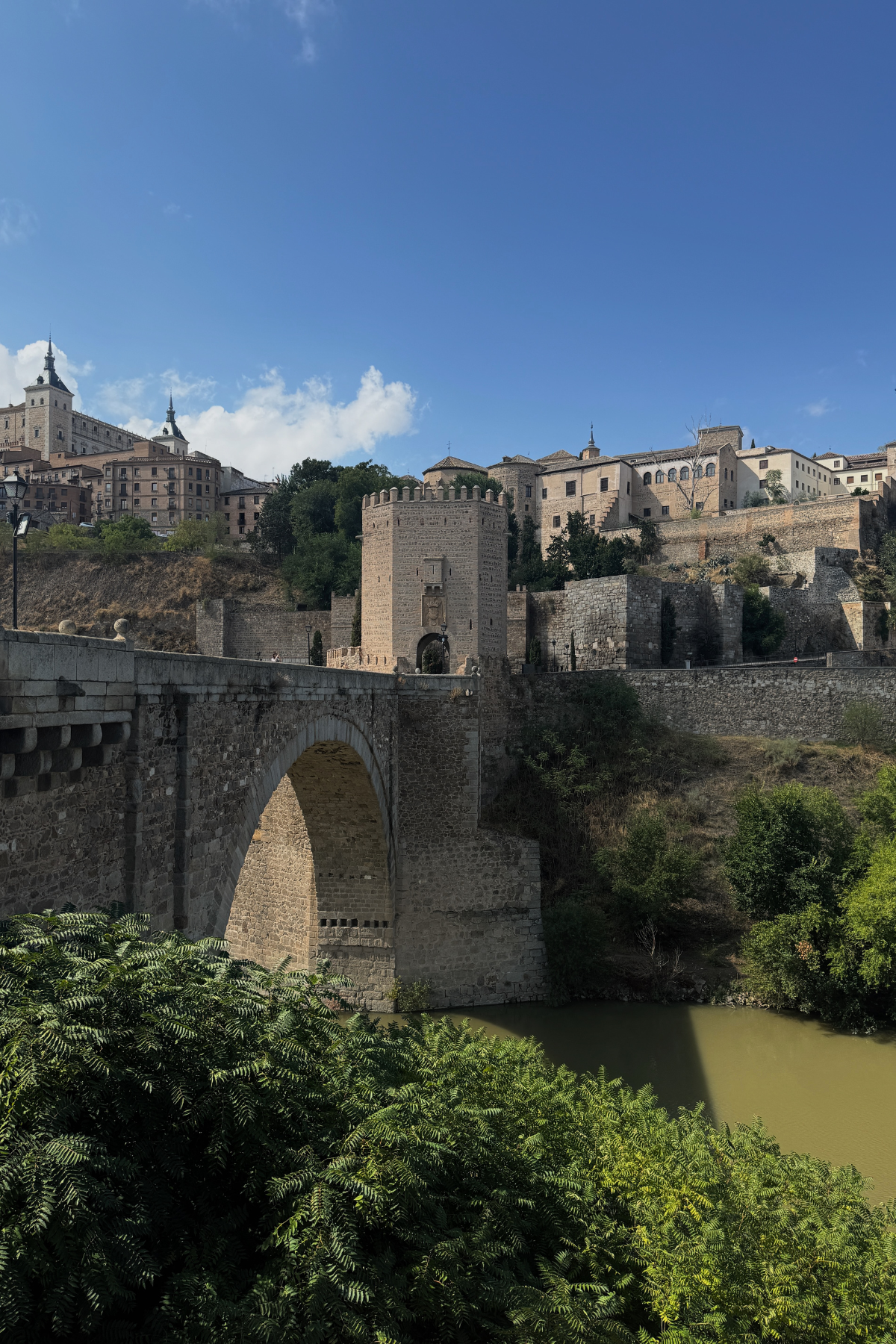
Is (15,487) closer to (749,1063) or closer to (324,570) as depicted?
(749,1063)

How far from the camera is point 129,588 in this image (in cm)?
4450

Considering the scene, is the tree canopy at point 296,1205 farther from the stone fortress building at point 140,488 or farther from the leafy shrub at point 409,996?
the stone fortress building at point 140,488

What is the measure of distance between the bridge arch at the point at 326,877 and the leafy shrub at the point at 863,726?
46.9 ft

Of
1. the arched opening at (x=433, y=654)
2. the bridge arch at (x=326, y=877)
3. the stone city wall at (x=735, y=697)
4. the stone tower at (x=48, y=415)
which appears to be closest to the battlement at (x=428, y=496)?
the arched opening at (x=433, y=654)

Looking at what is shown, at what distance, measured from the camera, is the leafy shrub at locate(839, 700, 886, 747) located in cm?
2403

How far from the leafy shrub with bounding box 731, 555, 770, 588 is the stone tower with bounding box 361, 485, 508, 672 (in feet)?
60.9

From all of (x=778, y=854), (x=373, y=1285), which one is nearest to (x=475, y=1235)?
(x=373, y=1285)

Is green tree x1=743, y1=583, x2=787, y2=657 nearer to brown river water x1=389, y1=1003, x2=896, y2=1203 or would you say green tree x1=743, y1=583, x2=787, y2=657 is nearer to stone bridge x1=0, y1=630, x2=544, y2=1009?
stone bridge x1=0, y1=630, x2=544, y2=1009

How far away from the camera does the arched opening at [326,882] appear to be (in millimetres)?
17250

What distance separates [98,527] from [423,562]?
1555 inches

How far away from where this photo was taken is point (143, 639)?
41281 millimetres

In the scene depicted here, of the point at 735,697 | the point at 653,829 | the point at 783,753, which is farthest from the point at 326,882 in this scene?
the point at 735,697

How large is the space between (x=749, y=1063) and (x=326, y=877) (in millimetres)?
9062

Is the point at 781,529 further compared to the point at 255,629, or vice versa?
the point at 781,529
